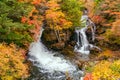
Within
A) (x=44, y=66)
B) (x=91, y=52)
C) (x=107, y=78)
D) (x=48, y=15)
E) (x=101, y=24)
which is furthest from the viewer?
(x=101, y=24)

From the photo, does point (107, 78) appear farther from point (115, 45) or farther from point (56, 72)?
point (115, 45)

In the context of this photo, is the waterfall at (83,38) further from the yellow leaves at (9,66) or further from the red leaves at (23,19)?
the yellow leaves at (9,66)

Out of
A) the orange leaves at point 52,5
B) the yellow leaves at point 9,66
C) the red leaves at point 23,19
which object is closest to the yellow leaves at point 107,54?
the orange leaves at point 52,5

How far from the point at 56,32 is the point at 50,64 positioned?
Answer: 18.2ft

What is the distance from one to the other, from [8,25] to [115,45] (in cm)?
1505

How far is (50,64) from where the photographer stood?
2866 centimetres

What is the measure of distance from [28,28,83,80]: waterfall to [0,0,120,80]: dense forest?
0.77 m

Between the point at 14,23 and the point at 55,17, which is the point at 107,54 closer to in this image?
A: the point at 55,17

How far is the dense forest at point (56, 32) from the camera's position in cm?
2073

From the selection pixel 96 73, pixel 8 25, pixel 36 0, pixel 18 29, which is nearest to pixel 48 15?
pixel 36 0

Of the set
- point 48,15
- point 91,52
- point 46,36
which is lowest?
point 91,52

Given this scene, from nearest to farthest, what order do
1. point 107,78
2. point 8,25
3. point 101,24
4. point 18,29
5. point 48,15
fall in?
point 107,78 → point 8,25 → point 18,29 → point 48,15 → point 101,24

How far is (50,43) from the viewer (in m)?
33.4

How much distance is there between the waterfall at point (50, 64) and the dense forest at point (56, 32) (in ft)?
2.53
